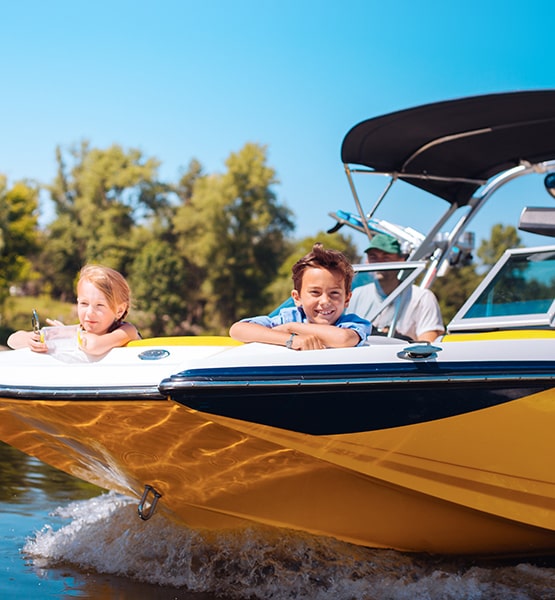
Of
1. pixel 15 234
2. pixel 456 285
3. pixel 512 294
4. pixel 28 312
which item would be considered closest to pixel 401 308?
pixel 512 294

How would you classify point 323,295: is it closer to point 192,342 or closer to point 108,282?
point 192,342

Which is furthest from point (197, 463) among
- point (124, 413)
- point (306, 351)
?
point (306, 351)

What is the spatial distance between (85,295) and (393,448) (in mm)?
1481

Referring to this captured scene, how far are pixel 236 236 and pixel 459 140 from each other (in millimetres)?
46339

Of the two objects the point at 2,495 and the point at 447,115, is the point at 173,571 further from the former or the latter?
the point at 447,115

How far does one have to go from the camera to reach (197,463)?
3.43 m

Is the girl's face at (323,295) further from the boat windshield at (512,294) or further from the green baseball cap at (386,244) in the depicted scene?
the green baseball cap at (386,244)

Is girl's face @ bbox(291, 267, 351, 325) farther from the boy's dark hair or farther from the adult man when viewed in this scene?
the adult man

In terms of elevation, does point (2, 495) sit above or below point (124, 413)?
below

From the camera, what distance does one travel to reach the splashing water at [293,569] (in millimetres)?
3611

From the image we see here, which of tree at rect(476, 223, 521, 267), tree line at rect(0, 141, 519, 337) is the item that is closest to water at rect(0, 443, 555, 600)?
tree at rect(476, 223, 521, 267)

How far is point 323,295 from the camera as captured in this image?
350cm

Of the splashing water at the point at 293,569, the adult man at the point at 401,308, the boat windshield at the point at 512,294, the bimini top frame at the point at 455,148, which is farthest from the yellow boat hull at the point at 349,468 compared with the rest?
the bimini top frame at the point at 455,148

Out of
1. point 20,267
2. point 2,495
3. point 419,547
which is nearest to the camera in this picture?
point 419,547
